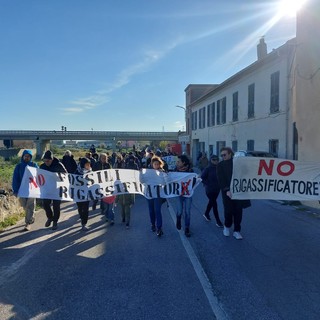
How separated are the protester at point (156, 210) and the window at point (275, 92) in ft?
40.2

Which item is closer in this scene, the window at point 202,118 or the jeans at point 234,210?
the jeans at point 234,210

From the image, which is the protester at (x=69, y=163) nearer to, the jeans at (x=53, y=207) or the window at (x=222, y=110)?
the jeans at (x=53, y=207)

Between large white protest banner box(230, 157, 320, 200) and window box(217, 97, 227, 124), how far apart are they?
20.4 meters

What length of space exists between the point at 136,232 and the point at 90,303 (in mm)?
3254

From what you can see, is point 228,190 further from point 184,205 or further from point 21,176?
point 21,176

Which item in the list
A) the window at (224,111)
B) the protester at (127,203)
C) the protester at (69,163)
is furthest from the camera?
the window at (224,111)

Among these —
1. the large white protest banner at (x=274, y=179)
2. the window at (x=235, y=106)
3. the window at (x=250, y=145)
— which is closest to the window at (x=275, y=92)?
the window at (x=250, y=145)

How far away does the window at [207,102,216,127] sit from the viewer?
3050cm

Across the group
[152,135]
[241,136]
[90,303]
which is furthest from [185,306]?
[152,135]

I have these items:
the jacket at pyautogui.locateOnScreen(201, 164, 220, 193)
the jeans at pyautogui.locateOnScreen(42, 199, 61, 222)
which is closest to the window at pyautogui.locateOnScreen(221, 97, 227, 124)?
the jacket at pyautogui.locateOnScreen(201, 164, 220, 193)

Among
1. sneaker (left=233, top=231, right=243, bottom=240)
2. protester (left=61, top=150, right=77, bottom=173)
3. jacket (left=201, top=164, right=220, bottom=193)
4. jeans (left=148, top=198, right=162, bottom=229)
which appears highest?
protester (left=61, top=150, right=77, bottom=173)

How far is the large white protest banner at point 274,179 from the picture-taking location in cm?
654

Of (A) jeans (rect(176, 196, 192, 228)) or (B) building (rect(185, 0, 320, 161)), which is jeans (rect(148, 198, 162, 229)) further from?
(B) building (rect(185, 0, 320, 161))

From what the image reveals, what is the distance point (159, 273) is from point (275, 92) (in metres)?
15.4
